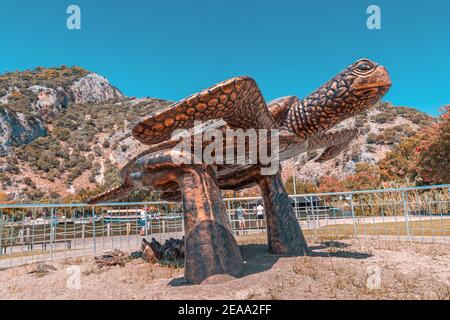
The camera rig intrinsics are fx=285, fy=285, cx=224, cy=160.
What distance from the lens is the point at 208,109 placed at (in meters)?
3.50

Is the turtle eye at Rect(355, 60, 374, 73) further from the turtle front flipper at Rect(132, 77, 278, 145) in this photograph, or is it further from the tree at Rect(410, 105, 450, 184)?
the tree at Rect(410, 105, 450, 184)

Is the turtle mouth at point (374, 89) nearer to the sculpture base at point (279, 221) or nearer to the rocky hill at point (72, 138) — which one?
the sculpture base at point (279, 221)

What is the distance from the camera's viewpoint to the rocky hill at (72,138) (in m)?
51.2

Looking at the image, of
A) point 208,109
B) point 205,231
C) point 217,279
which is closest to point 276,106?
point 208,109

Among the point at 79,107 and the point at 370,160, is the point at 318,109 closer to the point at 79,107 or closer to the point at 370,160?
the point at 370,160

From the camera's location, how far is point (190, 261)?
3.91m

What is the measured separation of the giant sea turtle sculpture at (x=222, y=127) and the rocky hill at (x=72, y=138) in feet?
136

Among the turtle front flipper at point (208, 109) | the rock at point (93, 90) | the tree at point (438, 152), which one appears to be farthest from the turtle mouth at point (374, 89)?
the rock at point (93, 90)

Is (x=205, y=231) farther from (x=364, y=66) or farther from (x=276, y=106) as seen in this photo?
(x=364, y=66)

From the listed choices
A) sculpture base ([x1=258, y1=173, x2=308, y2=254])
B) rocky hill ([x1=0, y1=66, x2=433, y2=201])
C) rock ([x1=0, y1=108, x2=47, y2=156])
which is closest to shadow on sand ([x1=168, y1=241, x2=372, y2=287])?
sculpture base ([x1=258, y1=173, x2=308, y2=254])

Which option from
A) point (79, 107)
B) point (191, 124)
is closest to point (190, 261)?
point (191, 124)

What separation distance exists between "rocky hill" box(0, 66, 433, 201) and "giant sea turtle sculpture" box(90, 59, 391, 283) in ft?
136

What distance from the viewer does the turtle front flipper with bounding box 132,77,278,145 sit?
3336 mm
